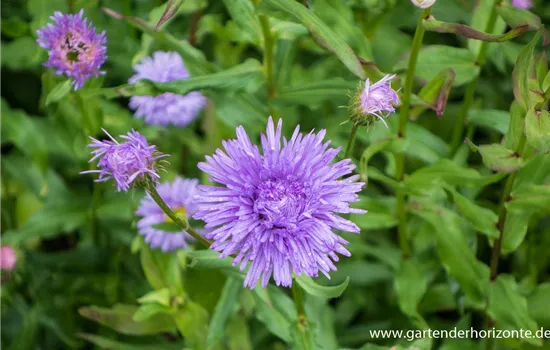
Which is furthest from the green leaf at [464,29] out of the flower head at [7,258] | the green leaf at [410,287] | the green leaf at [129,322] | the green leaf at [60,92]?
the flower head at [7,258]

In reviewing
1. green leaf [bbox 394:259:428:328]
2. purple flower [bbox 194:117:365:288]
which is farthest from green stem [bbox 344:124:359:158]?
green leaf [bbox 394:259:428:328]

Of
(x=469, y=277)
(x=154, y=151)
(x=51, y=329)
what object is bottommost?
(x=51, y=329)

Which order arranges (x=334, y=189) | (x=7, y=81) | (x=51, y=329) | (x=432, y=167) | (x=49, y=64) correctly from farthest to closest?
(x=7, y=81) < (x=51, y=329) < (x=432, y=167) < (x=49, y=64) < (x=334, y=189)

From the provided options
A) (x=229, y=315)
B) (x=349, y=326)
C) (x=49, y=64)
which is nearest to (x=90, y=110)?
(x=49, y=64)

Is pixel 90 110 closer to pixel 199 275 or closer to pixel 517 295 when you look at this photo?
pixel 199 275

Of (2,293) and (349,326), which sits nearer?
(2,293)

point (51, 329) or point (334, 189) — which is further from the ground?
point (334, 189)

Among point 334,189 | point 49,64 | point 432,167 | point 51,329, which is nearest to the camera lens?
point 334,189
